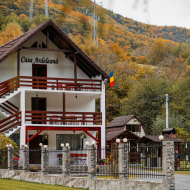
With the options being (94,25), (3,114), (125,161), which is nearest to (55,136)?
(3,114)

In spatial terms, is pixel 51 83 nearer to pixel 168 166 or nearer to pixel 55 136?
pixel 55 136

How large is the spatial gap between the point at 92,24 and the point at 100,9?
0.87ft

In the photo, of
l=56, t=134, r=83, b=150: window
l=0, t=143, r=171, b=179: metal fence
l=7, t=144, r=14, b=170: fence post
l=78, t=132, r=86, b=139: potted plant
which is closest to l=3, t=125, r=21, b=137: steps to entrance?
l=56, t=134, r=83, b=150: window

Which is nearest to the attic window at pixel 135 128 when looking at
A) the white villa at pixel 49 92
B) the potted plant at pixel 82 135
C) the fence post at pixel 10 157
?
the white villa at pixel 49 92

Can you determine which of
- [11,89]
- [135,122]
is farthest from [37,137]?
[135,122]

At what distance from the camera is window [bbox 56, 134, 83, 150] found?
30.4 metres

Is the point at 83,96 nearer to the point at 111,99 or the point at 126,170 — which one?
the point at 126,170

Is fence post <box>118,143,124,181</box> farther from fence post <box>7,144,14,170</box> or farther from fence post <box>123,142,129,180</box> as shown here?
fence post <box>7,144,14,170</box>

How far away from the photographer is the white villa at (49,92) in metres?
27.2

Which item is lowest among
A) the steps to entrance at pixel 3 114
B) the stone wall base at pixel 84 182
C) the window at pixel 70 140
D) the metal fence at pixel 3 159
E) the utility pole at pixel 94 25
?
the stone wall base at pixel 84 182

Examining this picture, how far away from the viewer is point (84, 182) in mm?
15258

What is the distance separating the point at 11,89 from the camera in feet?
89.4

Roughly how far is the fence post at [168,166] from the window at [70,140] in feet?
59.3

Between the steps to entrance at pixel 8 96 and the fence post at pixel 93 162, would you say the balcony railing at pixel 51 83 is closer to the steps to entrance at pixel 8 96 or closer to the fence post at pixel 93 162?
the steps to entrance at pixel 8 96
